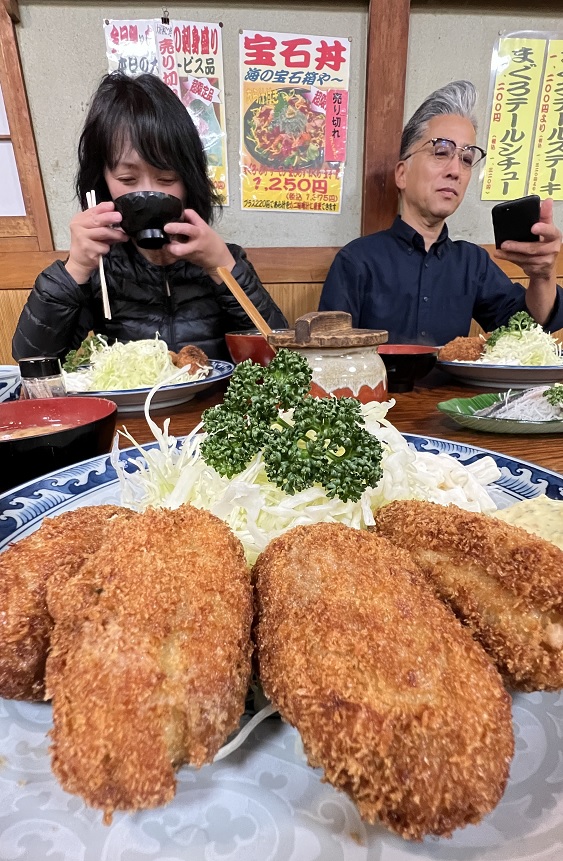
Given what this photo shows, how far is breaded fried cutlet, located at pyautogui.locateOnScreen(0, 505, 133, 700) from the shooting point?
808mm

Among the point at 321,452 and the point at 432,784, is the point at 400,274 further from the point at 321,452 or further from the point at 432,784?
the point at 432,784

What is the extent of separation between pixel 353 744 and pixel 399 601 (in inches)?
9.4

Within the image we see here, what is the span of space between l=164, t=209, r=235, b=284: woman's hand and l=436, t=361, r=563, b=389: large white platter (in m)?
1.71

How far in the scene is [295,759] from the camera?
2.43ft

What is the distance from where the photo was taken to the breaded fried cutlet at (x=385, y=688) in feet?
2.06

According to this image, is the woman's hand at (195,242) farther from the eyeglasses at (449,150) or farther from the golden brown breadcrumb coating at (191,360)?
the eyeglasses at (449,150)

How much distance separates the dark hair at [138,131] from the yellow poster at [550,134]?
3.56 metres

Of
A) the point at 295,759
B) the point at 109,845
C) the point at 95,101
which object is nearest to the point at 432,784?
the point at 295,759

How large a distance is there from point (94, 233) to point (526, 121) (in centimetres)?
444

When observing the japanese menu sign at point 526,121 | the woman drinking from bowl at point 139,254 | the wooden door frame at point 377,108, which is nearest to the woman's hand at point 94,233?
the woman drinking from bowl at point 139,254

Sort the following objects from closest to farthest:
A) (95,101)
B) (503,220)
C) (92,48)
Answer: (503,220) < (95,101) < (92,48)

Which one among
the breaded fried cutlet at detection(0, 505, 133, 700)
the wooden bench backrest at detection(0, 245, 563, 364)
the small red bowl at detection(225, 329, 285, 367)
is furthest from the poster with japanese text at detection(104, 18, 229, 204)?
the breaded fried cutlet at detection(0, 505, 133, 700)

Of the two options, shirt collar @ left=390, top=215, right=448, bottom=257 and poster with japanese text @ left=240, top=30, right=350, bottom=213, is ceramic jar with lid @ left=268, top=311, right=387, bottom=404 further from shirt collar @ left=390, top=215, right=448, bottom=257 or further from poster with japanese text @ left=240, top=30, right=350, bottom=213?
poster with japanese text @ left=240, top=30, right=350, bottom=213

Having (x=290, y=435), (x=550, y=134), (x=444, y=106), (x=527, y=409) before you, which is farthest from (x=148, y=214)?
(x=550, y=134)
